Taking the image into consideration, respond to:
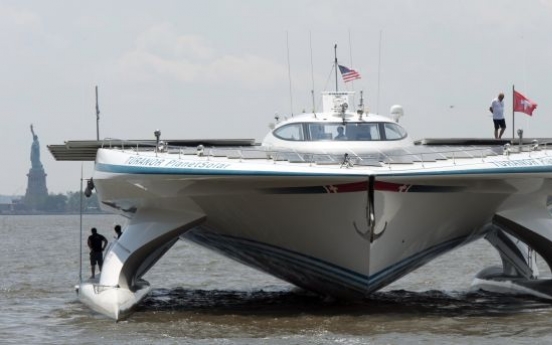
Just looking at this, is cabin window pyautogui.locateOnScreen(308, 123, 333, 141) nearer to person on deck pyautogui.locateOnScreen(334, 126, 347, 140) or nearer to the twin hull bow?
person on deck pyautogui.locateOnScreen(334, 126, 347, 140)

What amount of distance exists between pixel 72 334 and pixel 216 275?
13161 millimetres

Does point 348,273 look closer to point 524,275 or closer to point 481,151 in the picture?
point 481,151

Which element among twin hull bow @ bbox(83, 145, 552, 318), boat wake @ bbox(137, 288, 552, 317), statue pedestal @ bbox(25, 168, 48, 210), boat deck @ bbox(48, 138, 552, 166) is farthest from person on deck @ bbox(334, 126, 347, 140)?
statue pedestal @ bbox(25, 168, 48, 210)

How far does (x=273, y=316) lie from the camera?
1853 centimetres

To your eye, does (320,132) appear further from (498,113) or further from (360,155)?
(498,113)

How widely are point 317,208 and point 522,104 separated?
7519 mm

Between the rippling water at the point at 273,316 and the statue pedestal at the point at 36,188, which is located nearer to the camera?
the rippling water at the point at 273,316

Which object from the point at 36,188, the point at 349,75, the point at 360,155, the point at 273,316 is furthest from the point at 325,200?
the point at 36,188

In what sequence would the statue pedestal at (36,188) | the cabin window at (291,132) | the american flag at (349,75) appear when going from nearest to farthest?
the cabin window at (291,132), the american flag at (349,75), the statue pedestal at (36,188)

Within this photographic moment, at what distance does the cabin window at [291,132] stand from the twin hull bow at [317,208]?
2081 mm

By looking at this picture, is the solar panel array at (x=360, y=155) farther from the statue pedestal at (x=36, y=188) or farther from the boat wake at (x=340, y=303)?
the statue pedestal at (x=36, y=188)

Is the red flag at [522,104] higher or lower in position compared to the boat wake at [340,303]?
higher

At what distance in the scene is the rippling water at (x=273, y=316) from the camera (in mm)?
15938

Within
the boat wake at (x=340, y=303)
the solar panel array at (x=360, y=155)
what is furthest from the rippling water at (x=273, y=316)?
the solar panel array at (x=360, y=155)
